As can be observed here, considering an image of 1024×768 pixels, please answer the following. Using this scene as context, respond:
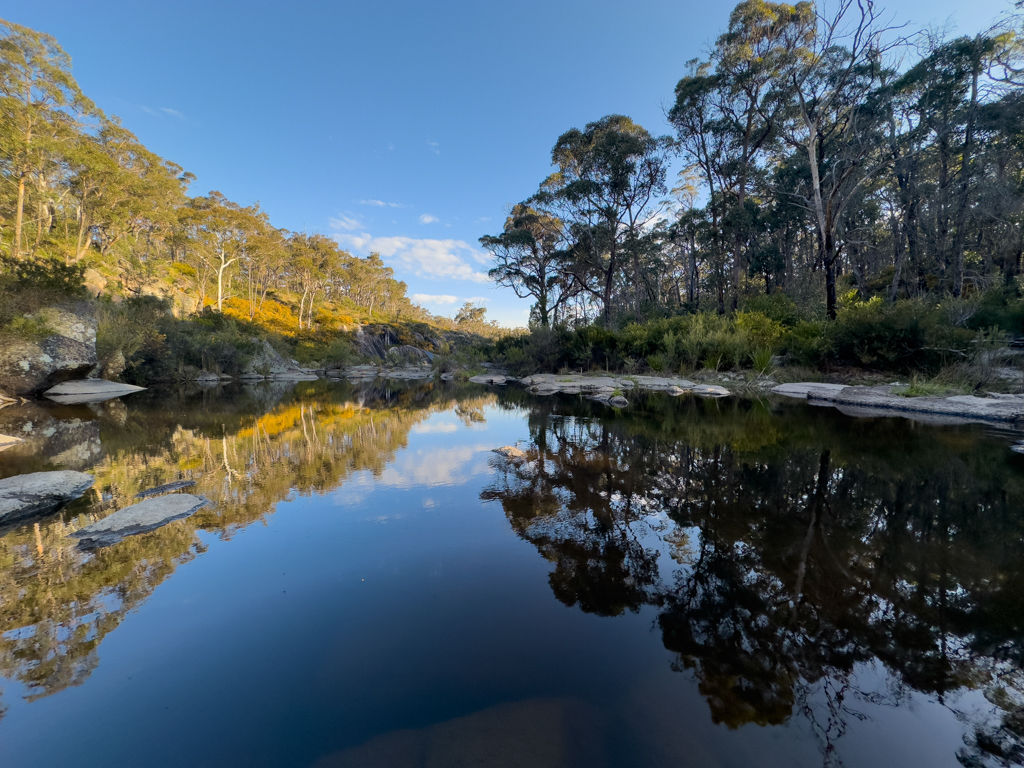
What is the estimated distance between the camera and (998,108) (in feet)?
44.1

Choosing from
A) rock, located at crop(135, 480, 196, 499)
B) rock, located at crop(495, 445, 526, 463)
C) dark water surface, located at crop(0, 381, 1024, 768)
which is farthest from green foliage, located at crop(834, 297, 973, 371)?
rock, located at crop(135, 480, 196, 499)

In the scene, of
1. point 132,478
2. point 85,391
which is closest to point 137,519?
point 132,478

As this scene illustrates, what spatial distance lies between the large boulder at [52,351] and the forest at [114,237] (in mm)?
397

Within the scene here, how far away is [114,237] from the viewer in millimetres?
22406

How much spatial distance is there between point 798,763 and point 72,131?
30805 millimetres

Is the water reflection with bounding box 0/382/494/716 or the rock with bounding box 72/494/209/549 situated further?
the rock with bounding box 72/494/209/549

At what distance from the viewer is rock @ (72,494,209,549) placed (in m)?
2.64

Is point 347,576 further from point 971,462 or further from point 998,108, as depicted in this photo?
point 998,108

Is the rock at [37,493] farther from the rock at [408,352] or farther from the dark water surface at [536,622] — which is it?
the rock at [408,352]

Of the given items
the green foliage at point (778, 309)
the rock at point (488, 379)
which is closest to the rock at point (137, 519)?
the green foliage at point (778, 309)

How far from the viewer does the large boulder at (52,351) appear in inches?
392

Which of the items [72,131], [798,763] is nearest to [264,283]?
[72,131]

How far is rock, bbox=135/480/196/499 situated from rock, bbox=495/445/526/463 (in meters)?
3.30

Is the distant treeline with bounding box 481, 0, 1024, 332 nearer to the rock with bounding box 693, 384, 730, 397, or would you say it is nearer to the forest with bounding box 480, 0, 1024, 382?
the forest with bounding box 480, 0, 1024, 382
